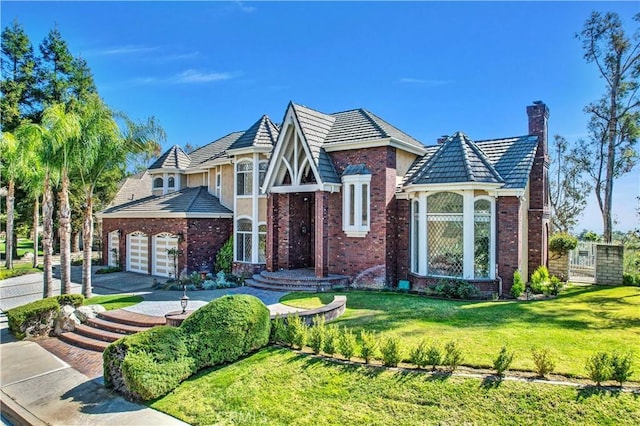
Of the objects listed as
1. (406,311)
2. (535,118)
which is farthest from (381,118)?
(406,311)

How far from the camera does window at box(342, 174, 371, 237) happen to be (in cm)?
1634

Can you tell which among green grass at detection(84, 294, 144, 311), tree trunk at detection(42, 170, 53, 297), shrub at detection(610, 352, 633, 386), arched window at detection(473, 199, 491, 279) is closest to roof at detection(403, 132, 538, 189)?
arched window at detection(473, 199, 491, 279)

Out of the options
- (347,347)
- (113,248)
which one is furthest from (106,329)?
(113,248)

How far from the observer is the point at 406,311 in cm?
1174

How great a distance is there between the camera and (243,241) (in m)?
20.5

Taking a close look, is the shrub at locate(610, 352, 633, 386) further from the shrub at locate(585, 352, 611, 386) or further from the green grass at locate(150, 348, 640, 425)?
the green grass at locate(150, 348, 640, 425)

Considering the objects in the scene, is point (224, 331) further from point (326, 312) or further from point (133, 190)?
point (133, 190)

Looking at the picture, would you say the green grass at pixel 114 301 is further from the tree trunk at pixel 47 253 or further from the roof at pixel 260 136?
the roof at pixel 260 136

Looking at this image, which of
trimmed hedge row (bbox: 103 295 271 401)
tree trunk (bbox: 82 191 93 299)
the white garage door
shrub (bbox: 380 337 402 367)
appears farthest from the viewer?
the white garage door

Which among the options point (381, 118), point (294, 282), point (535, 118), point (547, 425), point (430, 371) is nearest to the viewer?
point (547, 425)

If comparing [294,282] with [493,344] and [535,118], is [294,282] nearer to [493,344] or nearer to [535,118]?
[493,344]

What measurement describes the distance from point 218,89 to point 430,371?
84.1 feet

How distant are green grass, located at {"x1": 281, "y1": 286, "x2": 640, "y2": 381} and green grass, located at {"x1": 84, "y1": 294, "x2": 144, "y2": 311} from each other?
629 cm

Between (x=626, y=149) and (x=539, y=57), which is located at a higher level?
(x=539, y=57)
